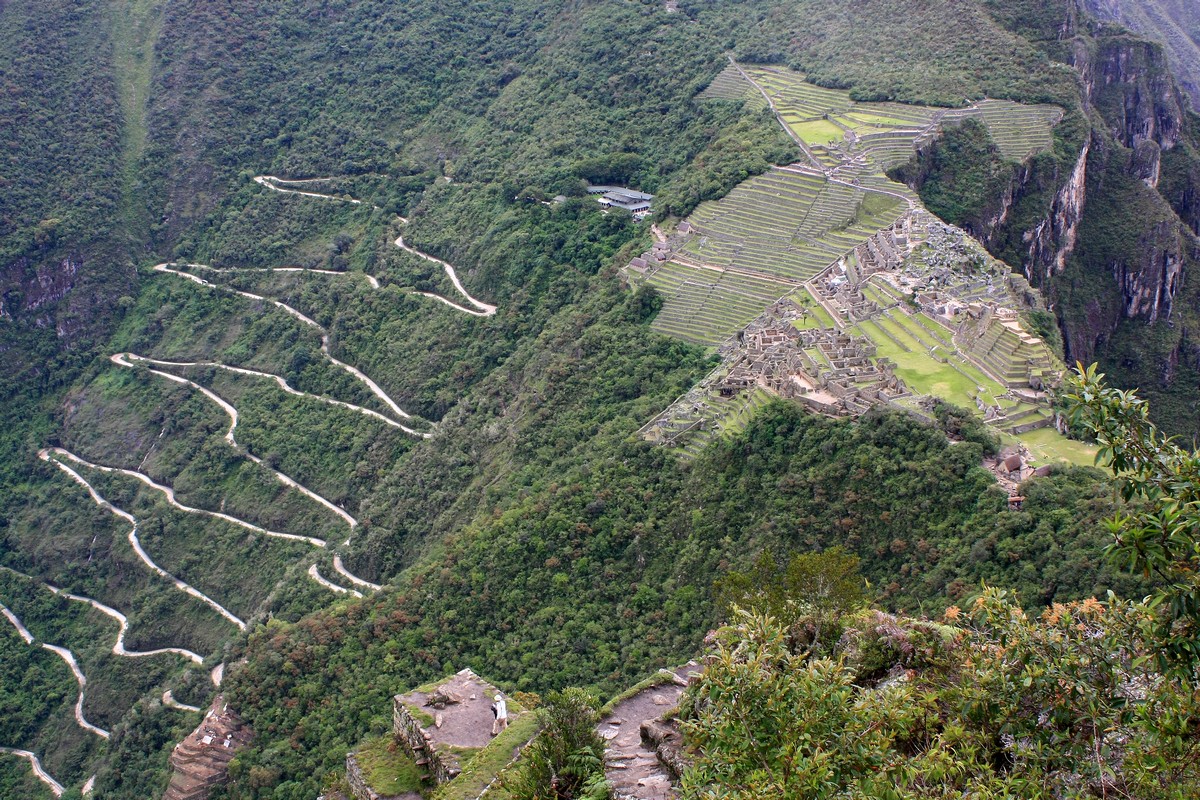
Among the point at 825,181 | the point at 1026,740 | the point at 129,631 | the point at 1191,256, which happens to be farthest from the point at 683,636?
the point at 1191,256

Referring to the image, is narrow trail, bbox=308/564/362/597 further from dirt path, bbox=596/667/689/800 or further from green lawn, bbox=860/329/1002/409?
dirt path, bbox=596/667/689/800

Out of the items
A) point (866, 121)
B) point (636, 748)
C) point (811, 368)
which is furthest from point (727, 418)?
point (866, 121)

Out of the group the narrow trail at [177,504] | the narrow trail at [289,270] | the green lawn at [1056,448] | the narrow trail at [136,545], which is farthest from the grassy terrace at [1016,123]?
the narrow trail at [136,545]

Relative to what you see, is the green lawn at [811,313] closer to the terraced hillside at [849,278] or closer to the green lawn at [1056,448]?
the terraced hillside at [849,278]

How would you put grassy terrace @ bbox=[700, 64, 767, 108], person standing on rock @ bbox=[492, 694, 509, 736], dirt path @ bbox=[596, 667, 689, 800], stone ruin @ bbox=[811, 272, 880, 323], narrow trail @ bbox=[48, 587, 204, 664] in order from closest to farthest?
dirt path @ bbox=[596, 667, 689, 800] < person standing on rock @ bbox=[492, 694, 509, 736] < stone ruin @ bbox=[811, 272, 880, 323] < narrow trail @ bbox=[48, 587, 204, 664] < grassy terrace @ bbox=[700, 64, 767, 108]

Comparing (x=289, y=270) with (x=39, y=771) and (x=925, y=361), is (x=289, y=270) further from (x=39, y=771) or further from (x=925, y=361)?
(x=925, y=361)

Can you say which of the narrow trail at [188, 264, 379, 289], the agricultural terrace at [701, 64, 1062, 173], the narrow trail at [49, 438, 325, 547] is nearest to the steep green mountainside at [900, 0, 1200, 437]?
the agricultural terrace at [701, 64, 1062, 173]
